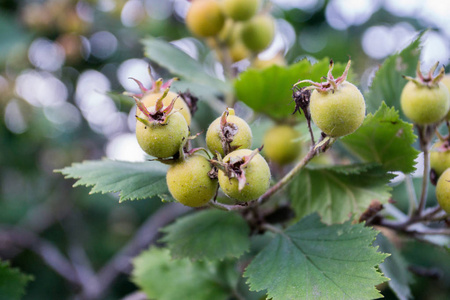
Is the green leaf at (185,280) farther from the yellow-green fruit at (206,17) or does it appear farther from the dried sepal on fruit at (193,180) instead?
the yellow-green fruit at (206,17)

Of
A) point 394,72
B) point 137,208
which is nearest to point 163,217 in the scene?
point 137,208

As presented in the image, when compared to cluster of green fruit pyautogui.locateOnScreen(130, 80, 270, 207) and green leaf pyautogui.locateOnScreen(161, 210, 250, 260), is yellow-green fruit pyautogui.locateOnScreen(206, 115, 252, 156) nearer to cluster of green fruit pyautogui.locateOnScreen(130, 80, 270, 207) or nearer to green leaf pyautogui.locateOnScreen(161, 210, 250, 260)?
cluster of green fruit pyautogui.locateOnScreen(130, 80, 270, 207)

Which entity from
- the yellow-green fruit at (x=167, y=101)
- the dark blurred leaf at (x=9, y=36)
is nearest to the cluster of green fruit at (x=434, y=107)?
the yellow-green fruit at (x=167, y=101)

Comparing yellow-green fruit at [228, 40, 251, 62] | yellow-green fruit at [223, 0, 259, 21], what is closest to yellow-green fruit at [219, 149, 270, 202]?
yellow-green fruit at [223, 0, 259, 21]

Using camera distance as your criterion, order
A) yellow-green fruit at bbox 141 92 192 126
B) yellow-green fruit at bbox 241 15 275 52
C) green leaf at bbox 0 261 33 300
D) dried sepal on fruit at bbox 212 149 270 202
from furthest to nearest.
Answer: yellow-green fruit at bbox 241 15 275 52 → green leaf at bbox 0 261 33 300 → yellow-green fruit at bbox 141 92 192 126 → dried sepal on fruit at bbox 212 149 270 202

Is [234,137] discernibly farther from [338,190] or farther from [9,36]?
[9,36]

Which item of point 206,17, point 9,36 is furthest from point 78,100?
point 206,17
